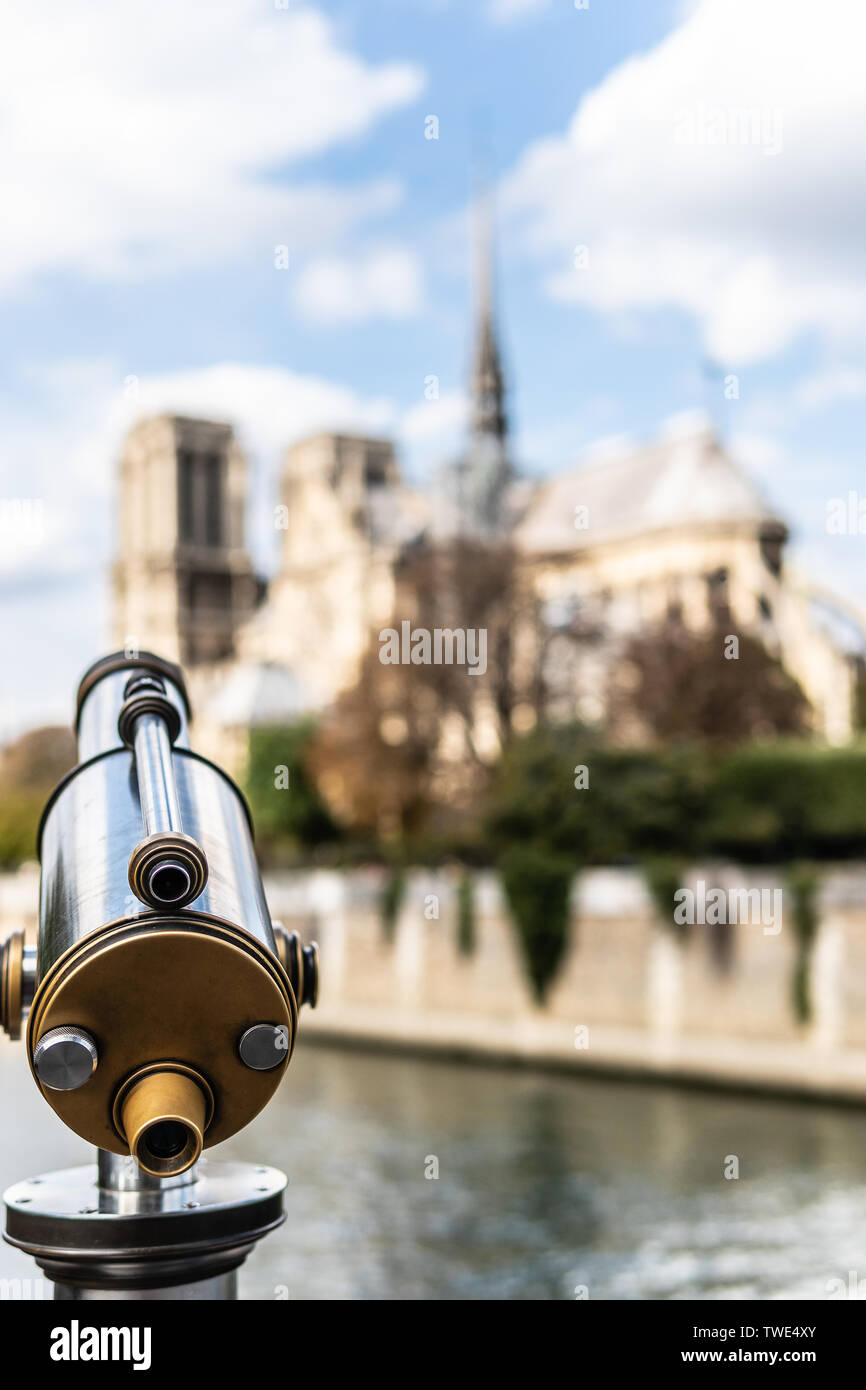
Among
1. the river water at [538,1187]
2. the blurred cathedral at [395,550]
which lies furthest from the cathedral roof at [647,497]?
the river water at [538,1187]

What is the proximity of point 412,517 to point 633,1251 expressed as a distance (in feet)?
226

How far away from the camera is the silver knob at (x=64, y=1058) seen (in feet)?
7.39

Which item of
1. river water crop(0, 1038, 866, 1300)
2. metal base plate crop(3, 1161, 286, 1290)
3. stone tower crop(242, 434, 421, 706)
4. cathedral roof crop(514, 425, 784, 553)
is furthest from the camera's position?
stone tower crop(242, 434, 421, 706)

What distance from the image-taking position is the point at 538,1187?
21531mm

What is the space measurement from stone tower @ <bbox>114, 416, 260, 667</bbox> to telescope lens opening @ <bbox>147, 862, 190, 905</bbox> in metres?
93.6

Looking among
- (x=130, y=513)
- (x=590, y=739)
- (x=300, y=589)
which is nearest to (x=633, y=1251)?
(x=590, y=739)

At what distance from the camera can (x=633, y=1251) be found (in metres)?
18.5

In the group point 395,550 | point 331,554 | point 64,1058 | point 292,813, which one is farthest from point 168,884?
point 331,554

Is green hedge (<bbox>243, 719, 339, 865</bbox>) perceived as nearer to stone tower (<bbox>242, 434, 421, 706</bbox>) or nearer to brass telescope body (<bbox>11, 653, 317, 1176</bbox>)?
stone tower (<bbox>242, 434, 421, 706</bbox>)

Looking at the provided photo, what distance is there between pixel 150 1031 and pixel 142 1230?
0.99 feet

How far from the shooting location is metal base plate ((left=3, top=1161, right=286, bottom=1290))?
2393 mm

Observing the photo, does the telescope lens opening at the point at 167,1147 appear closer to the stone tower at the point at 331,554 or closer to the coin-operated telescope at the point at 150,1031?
the coin-operated telescope at the point at 150,1031

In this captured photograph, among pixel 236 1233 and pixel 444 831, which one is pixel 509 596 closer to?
pixel 444 831

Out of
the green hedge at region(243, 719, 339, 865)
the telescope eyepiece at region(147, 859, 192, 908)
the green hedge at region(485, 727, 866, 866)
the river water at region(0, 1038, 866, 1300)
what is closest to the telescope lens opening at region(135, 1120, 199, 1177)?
the telescope eyepiece at region(147, 859, 192, 908)
